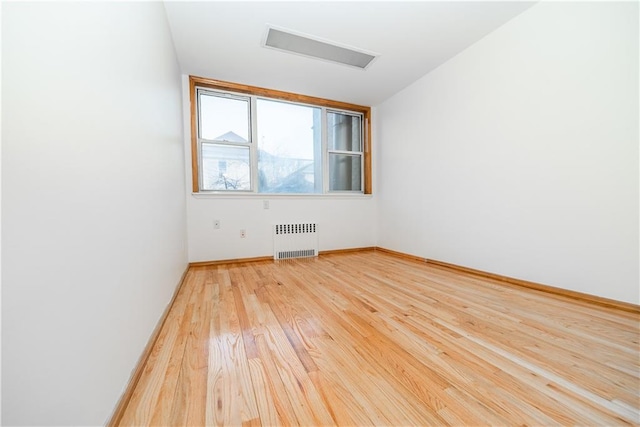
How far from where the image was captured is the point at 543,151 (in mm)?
1871

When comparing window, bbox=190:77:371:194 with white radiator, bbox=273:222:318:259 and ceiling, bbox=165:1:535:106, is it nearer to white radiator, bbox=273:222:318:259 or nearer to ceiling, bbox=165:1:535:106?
ceiling, bbox=165:1:535:106

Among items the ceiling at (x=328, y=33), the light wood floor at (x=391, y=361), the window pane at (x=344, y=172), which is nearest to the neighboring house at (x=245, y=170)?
the window pane at (x=344, y=172)

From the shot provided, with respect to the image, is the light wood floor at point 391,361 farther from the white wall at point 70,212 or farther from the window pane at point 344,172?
the window pane at point 344,172

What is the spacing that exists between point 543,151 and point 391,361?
2030mm

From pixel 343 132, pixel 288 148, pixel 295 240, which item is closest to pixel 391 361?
pixel 295 240

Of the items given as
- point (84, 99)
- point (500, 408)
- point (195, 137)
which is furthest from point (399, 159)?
point (84, 99)

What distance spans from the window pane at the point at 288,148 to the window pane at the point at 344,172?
8.7 inches

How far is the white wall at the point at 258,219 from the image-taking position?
283 centimetres

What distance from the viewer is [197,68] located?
262cm

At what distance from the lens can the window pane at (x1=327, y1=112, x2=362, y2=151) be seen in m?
3.64

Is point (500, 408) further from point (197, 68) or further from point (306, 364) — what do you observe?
point (197, 68)

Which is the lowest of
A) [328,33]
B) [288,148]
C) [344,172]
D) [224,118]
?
[344,172]

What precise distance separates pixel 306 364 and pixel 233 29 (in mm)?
2586

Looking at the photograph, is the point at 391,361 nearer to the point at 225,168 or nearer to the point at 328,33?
the point at 328,33
